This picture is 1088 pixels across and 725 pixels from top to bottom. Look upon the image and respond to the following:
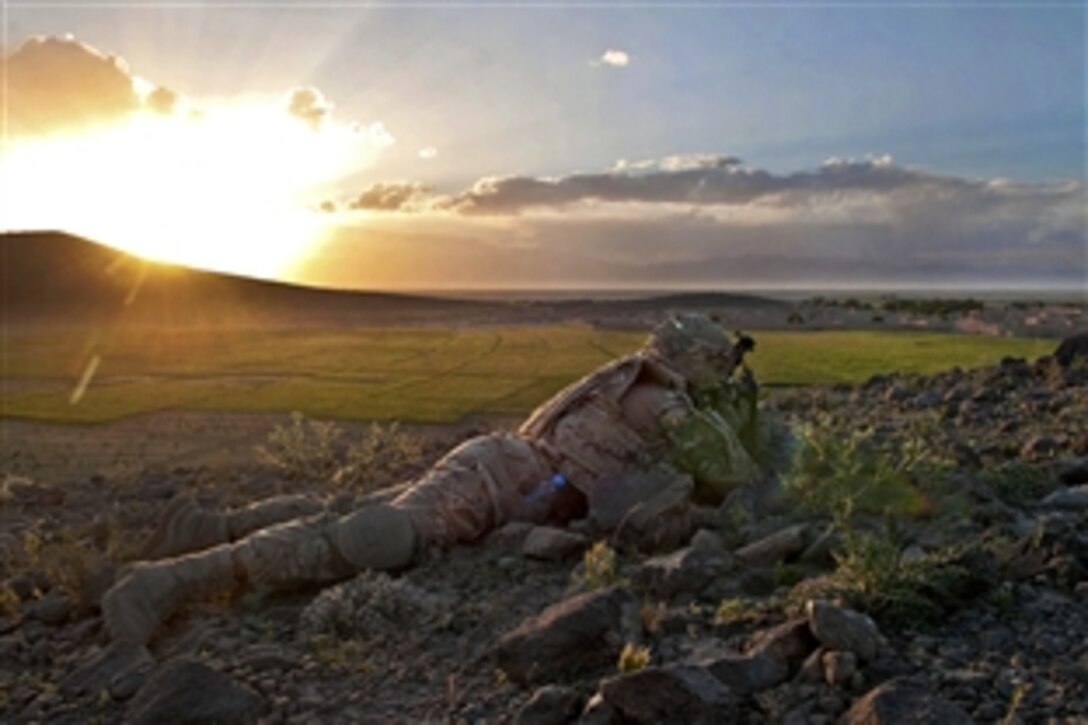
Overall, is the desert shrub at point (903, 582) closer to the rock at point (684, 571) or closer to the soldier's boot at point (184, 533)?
the rock at point (684, 571)

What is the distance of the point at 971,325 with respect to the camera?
48719 mm

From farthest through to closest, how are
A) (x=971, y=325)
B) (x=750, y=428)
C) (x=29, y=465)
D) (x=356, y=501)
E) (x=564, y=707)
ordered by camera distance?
(x=971, y=325) < (x=29, y=465) < (x=750, y=428) < (x=356, y=501) < (x=564, y=707)

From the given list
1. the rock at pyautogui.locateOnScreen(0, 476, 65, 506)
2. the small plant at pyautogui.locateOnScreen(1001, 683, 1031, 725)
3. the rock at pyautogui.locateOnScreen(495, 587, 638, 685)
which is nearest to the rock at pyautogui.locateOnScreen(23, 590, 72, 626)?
the rock at pyautogui.locateOnScreen(495, 587, 638, 685)

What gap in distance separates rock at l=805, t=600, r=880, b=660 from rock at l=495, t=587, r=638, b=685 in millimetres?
1161

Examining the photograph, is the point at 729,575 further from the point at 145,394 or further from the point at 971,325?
the point at 971,325

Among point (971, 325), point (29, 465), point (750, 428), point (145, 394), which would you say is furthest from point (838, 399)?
point (971, 325)

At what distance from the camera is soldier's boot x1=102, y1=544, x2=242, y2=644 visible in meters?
7.07

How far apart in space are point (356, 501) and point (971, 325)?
45786mm

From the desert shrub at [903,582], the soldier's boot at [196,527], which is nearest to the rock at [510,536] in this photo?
the soldier's boot at [196,527]

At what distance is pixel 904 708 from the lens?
4.25 m

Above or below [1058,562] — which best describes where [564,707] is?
below

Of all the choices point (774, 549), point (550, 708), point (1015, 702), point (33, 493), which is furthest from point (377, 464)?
point (1015, 702)

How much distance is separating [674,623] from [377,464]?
27.8 feet

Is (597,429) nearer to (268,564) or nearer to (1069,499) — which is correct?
(268,564)
